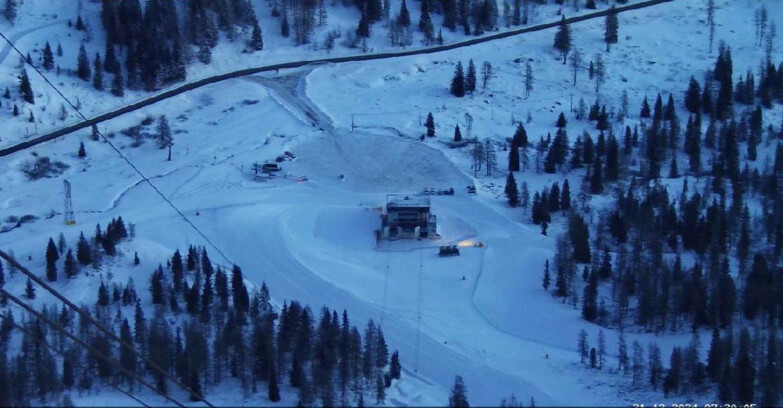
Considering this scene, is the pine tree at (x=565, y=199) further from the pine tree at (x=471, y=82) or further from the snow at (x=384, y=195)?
the pine tree at (x=471, y=82)

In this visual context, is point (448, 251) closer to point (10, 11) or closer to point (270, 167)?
point (270, 167)

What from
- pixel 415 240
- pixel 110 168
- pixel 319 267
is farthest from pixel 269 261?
pixel 110 168

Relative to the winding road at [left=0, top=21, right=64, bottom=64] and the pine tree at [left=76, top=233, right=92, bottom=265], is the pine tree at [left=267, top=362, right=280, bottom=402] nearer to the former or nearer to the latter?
the pine tree at [left=76, top=233, right=92, bottom=265]

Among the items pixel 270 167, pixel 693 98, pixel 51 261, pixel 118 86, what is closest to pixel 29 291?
pixel 51 261

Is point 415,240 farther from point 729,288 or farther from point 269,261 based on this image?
point 729,288

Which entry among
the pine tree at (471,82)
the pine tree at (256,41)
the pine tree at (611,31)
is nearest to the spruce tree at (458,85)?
the pine tree at (471,82)
